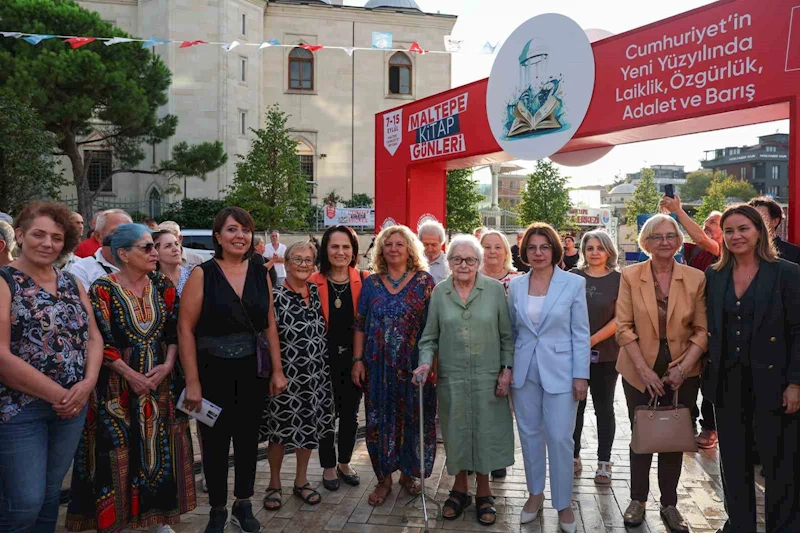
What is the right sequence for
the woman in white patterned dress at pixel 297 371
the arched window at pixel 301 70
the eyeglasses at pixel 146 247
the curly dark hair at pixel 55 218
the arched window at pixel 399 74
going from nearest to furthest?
the curly dark hair at pixel 55 218 → the eyeglasses at pixel 146 247 → the woman in white patterned dress at pixel 297 371 → the arched window at pixel 301 70 → the arched window at pixel 399 74

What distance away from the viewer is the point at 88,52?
19.2 metres

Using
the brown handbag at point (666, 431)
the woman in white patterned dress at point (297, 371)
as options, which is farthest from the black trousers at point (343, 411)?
the brown handbag at point (666, 431)

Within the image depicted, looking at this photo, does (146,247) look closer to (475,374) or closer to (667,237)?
(475,374)

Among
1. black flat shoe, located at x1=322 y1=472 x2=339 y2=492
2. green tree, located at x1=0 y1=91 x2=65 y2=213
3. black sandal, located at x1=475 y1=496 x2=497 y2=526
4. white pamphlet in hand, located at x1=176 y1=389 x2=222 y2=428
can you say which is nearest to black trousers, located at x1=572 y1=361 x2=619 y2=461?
black sandal, located at x1=475 y1=496 x2=497 y2=526

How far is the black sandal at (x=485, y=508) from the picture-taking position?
13.2ft

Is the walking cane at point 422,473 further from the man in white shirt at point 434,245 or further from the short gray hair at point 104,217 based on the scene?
the short gray hair at point 104,217

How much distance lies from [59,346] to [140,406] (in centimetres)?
61

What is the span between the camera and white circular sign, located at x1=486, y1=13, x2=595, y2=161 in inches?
257

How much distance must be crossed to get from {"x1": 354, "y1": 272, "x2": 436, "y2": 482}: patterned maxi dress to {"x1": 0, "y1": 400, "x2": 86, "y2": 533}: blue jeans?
1864 mm

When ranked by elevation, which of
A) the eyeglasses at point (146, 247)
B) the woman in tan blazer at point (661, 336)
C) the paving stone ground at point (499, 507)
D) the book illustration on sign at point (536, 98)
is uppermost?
the book illustration on sign at point (536, 98)

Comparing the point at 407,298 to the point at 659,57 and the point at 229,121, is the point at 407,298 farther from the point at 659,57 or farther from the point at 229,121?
the point at 229,121

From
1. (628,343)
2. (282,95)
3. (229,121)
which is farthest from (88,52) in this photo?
(628,343)

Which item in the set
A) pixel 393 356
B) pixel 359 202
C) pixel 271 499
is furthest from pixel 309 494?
pixel 359 202

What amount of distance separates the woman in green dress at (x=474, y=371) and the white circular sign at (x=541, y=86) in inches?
126
